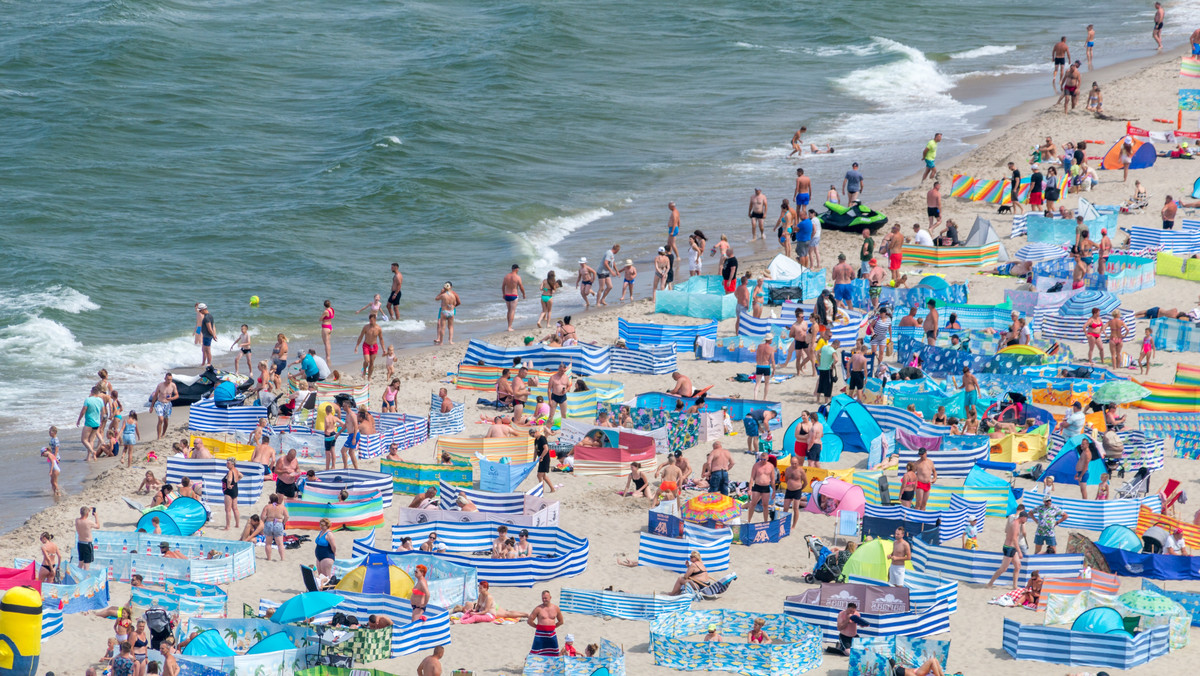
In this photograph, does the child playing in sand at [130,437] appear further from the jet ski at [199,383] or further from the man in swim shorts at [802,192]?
the man in swim shorts at [802,192]

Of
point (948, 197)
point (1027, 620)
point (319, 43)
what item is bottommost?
point (1027, 620)

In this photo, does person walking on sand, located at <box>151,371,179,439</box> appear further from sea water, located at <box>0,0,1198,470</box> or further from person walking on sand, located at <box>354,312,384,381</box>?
person walking on sand, located at <box>354,312,384,381</box>

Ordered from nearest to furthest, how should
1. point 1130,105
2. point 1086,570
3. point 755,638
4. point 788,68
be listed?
point 755,638 → point 1086,570 → point 1130,105 → point 788,68

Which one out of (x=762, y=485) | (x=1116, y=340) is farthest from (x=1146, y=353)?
(x=762, y=485)

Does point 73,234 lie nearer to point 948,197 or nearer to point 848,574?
point 948,197

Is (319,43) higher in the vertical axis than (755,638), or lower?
higher

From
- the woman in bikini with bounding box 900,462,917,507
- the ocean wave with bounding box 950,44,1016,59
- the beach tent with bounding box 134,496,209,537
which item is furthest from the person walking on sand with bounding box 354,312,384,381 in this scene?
the ocean wave with bounding box 950,44,1016,59

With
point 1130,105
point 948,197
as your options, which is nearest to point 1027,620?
point 948,197
